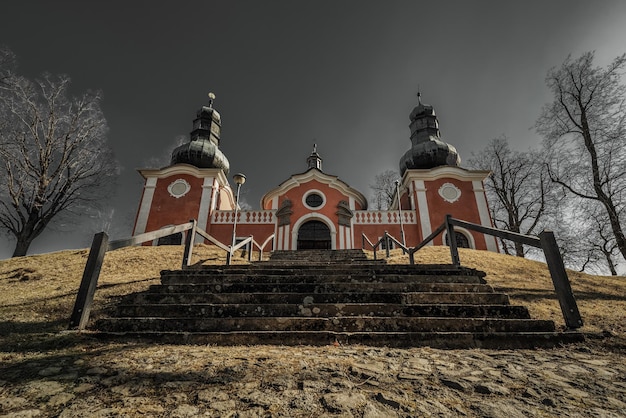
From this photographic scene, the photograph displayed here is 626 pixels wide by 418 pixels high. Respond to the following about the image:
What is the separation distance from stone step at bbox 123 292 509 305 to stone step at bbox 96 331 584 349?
0.86 metres

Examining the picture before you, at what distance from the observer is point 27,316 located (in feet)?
13.3

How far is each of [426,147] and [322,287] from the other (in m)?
20.1

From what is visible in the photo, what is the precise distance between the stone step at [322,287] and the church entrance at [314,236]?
519 inches

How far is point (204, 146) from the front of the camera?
21.9 metres

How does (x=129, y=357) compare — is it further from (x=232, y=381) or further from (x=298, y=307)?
(x=298, y=307)

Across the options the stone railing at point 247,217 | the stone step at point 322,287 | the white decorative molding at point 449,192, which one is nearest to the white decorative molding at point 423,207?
the white decorative molding at point 449,192

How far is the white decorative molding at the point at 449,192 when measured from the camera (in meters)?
18.5

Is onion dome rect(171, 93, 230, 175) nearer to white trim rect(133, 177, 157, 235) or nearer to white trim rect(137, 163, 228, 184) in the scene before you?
white trim rect(137, 163, 228, 184)

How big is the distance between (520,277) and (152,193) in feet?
63.8

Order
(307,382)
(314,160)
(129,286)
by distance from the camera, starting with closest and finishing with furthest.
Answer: (307,382) < (129,286) < (314,160)

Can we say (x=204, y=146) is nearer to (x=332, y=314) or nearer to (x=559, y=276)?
(x=332, y=314)

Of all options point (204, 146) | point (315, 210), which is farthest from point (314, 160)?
point (204, 146)

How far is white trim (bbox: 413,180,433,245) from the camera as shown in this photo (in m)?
17.4

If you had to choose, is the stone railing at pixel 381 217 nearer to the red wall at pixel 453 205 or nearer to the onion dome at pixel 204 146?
the red wall at pixel 453 205
